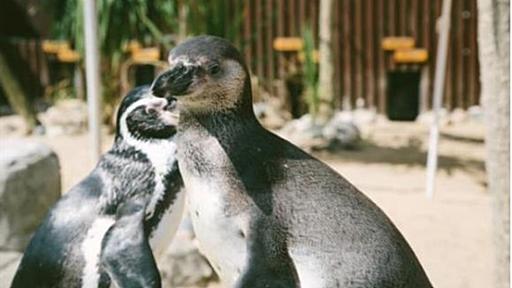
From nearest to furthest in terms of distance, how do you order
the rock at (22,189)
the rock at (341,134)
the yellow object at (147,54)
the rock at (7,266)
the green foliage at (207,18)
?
the rock at (7,266) → the rock at (22,189) → the green foliage at (207,18) → the rock at (341,134) → the yellow object at (147,54)

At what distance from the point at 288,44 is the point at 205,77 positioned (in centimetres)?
965

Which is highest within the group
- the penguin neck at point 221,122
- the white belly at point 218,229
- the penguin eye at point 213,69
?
the penguin eye at point 213,69

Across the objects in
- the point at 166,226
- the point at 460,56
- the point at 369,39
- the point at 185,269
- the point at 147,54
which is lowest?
the point at 185,269

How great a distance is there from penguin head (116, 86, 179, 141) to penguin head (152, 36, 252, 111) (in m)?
0.42

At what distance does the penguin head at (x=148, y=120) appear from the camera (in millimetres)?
1950

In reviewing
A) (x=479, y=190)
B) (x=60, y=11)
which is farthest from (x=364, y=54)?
(x=479, y=190)

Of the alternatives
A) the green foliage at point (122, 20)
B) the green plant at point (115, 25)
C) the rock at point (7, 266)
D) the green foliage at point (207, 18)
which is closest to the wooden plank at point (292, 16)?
the green plant at point (115, 25)

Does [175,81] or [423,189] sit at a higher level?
[175,81]

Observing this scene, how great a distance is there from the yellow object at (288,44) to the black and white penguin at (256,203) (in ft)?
31.2

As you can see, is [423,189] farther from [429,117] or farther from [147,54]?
[147,54]

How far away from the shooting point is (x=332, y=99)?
354 inches

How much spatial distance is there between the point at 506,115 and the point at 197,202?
1.52 metres

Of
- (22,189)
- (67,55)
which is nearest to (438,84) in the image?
(22,189)

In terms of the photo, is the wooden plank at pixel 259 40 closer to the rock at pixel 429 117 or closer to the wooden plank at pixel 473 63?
the rock at pixel 429 117
